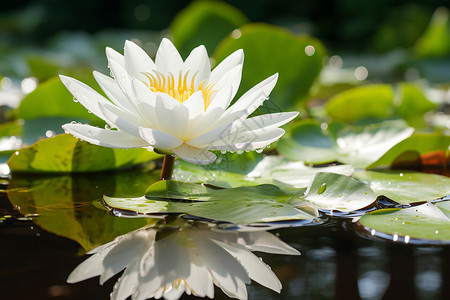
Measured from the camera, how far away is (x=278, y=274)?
468 mm

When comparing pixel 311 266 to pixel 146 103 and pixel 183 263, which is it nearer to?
pixel 183 263

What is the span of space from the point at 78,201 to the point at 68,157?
4.9 inches

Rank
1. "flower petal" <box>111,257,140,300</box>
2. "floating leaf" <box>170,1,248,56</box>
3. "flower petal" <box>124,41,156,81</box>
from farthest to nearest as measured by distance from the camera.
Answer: "floating leaf" <box>170,1,248,56</box> → "flower petal" <box>124,41,156,81</box> → "flower petal" <box>111,257,140,300</box>

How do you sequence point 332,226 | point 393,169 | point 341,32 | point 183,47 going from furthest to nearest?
point 341,32 < point 183,47 < point 393,169 < point 332,226

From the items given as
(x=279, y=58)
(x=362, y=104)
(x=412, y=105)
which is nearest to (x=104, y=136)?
(x=279, y=58)

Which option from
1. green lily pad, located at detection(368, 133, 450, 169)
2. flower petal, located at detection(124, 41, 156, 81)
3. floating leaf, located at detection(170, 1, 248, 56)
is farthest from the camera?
floating leaf, located at detection(170, 1, 248, 56)

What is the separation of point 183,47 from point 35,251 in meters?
0.90

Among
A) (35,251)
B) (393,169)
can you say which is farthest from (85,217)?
(393,169)

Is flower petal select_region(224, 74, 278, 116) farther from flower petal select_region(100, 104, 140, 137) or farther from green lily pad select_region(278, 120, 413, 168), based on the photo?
green lily pad select_region(278, 120, 413, 168)

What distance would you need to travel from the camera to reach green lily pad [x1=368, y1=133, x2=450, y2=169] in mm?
812

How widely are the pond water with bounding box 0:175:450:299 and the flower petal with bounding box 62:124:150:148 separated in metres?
0.08

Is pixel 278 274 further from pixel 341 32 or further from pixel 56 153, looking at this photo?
pixel 341 32

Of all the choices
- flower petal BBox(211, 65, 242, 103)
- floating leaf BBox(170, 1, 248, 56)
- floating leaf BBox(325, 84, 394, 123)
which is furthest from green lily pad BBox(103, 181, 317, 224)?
floating leaf BBox(170, 1, 248, 56)

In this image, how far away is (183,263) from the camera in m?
0.48
